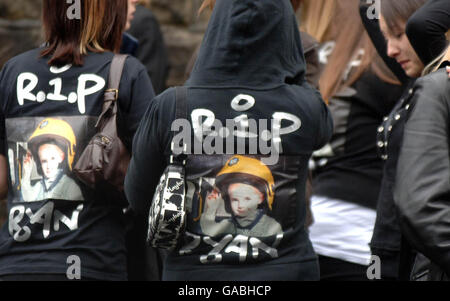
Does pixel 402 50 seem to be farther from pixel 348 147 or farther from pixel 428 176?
pixel 428 176

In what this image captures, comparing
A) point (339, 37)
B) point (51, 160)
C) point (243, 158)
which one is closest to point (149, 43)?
point (339, 37)

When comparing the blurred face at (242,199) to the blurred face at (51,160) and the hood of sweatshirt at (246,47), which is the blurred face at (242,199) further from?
the blurred face at (51,160)

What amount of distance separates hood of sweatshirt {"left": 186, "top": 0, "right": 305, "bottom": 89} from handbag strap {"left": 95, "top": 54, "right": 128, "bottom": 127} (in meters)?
0.39

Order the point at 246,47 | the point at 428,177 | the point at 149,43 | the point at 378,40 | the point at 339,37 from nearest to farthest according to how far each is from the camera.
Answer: the point at 428,177 → the point at 246,47 → the point at 378,40 → the point at 339,37 → the point at 149,43

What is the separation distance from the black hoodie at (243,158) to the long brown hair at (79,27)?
567 millimetres

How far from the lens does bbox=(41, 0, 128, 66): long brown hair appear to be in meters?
3.45

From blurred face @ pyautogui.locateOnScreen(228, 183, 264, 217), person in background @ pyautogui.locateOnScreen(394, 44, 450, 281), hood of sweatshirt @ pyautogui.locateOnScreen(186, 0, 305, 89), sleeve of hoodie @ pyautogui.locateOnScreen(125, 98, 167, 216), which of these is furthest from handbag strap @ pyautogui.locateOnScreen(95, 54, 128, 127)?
person in background @ pyautogui.locateOnScreen(394, 44, 450, 281)

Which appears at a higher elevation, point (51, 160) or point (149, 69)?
point (51, 160)

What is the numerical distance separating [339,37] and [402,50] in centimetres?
71

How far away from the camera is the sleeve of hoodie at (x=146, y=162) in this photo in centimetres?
300

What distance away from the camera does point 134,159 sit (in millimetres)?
3068

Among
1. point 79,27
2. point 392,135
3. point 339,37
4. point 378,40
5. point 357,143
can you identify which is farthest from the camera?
point 339,37

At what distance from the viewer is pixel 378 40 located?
3852 mm

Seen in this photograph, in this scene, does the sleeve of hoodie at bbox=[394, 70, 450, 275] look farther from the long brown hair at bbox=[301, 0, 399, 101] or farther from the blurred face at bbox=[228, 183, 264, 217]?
the long brown hair at bbox=[301, 0, 399, 101]
